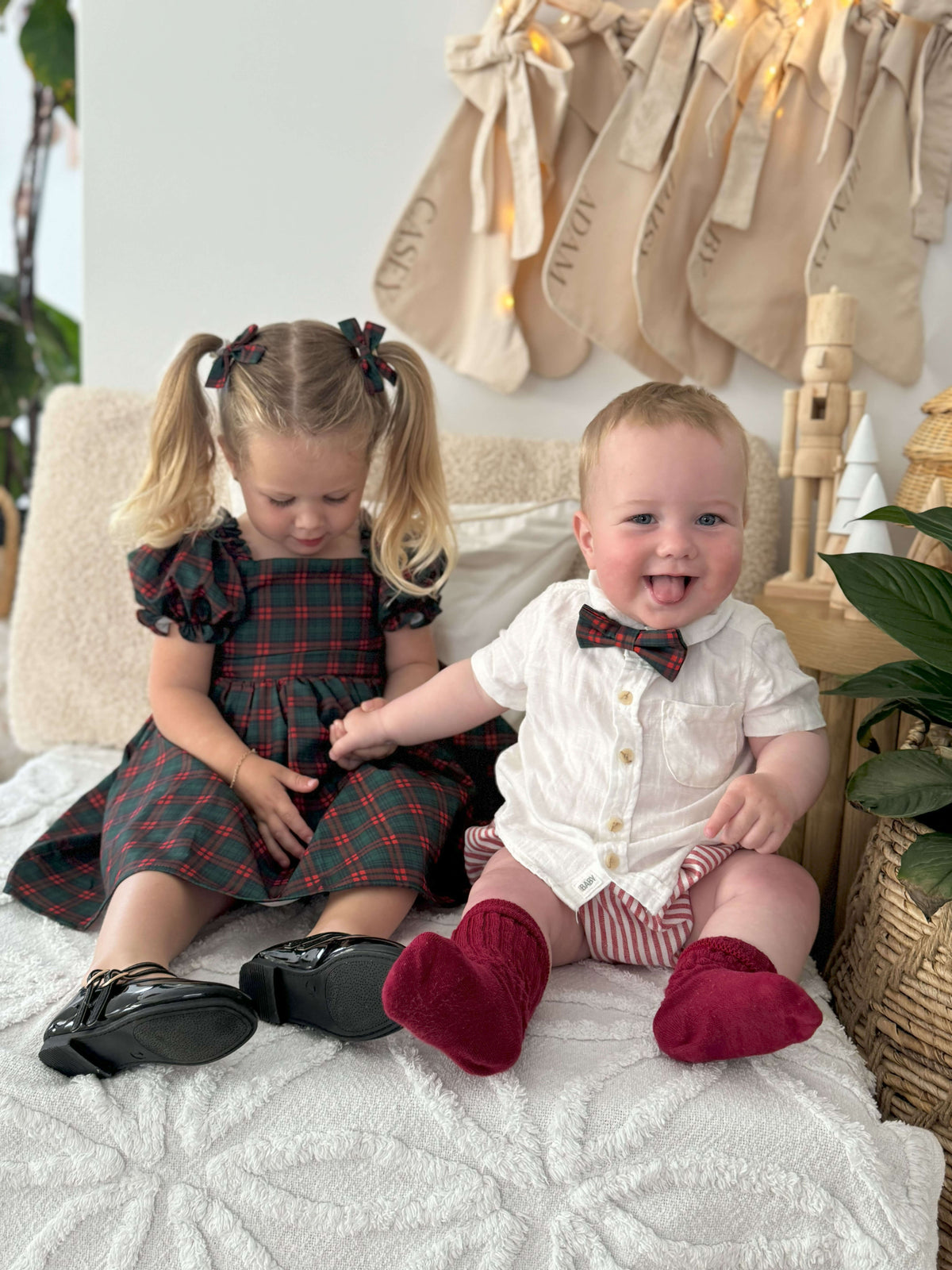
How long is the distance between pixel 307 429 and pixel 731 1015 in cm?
80

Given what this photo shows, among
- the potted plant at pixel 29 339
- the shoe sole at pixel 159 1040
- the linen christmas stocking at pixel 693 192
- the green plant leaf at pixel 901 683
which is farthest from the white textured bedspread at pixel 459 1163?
the potted plant at pixel 29 339

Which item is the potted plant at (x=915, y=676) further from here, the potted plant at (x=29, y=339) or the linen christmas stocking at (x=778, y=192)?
the potted plant at (x=29, y=339)

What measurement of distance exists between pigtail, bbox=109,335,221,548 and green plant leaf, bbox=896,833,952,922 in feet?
3.08

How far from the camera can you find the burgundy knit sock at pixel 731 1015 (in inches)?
31.6

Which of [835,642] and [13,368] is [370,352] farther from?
[13,368]

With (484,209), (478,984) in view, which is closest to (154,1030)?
(478,984)

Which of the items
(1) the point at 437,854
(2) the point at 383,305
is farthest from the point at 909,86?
(1) the point at 437,854

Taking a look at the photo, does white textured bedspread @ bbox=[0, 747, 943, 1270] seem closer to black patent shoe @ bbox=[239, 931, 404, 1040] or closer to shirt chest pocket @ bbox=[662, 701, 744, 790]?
black patent shoe @ bbox=[239, 931, 404, 1040]

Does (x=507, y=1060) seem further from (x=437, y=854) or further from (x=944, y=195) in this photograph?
(x=944, y=195)

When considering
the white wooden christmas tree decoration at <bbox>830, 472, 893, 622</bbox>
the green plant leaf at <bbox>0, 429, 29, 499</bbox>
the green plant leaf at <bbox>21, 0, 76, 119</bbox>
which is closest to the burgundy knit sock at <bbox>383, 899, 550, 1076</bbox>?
the white wooden christmas tree decoration at <bbox>830, 472, 893, 622</bbox>

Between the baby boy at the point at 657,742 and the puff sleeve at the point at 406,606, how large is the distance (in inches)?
10.5

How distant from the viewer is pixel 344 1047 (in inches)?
34.8

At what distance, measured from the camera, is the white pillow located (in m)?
1.46

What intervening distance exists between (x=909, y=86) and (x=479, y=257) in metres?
0.69
